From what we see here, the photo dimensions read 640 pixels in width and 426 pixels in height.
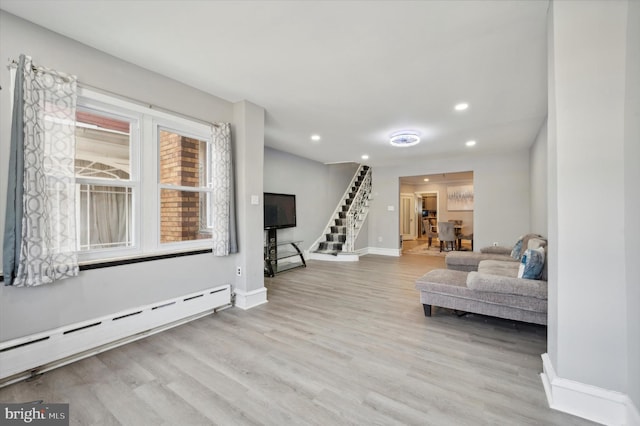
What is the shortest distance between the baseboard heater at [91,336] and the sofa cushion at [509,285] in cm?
305

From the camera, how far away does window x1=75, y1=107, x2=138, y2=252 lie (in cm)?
252

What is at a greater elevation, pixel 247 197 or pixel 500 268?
pixel 247 197

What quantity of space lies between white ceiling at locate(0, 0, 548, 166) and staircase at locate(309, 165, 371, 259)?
4.01m

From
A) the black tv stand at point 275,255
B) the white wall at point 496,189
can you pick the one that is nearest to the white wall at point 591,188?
the black tv stand at point 275,255

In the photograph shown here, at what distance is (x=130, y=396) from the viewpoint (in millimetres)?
1880

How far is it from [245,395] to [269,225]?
13.1 feet

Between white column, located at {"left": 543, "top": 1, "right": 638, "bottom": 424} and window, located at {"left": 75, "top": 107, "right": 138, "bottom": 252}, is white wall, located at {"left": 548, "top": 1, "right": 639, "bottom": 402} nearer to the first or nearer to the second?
white column, located at {"left": 543, "top": 1, "right": 638, "bottom": 424}

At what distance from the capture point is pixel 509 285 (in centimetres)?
275

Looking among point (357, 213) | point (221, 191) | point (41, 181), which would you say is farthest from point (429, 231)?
point (41, 181)

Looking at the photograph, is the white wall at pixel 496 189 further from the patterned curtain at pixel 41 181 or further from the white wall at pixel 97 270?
the patterned curtain at pixel 41 181

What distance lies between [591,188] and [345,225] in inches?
267

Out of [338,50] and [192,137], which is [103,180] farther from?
[338,50]

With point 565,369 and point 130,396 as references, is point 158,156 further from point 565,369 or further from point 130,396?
point 565,369

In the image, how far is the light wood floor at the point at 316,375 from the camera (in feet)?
5.62
